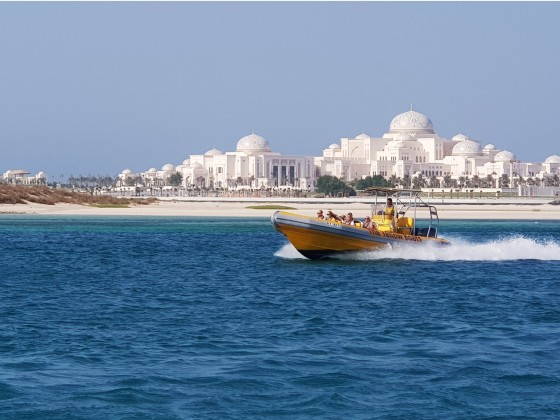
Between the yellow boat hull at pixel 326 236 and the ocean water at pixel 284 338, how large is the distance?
0.46 m

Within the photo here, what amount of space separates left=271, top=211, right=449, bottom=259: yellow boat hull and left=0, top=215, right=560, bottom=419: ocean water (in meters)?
0.46

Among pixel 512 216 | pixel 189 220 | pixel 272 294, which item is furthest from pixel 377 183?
pixel 272 294

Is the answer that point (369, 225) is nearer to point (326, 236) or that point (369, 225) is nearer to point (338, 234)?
point (338, 234)

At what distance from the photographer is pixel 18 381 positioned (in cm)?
1819

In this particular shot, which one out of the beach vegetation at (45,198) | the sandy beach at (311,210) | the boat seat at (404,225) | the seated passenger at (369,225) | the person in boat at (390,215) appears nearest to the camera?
the seated passenger at (369,225)

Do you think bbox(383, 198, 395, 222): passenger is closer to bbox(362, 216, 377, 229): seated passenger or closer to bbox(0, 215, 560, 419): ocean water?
bbox(362, 216, 377, 229): seated passenger

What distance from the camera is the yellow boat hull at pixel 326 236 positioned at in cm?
3903

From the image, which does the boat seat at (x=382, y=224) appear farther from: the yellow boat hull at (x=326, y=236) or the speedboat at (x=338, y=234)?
the yellow boat hull at (x=326, y=236)

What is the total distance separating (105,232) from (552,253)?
29.8 meters

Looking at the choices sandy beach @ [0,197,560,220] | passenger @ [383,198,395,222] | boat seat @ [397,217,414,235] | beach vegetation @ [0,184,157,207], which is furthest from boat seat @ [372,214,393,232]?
beach vegetation @ [0,184,157,207]

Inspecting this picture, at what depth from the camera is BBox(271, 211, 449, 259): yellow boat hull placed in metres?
39.0

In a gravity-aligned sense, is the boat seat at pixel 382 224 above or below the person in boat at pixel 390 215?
below

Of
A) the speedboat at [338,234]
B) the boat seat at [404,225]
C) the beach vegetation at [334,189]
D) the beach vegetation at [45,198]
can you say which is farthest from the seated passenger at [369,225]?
the beach vegetation at [334,189]

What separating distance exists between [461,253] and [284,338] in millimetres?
22143
